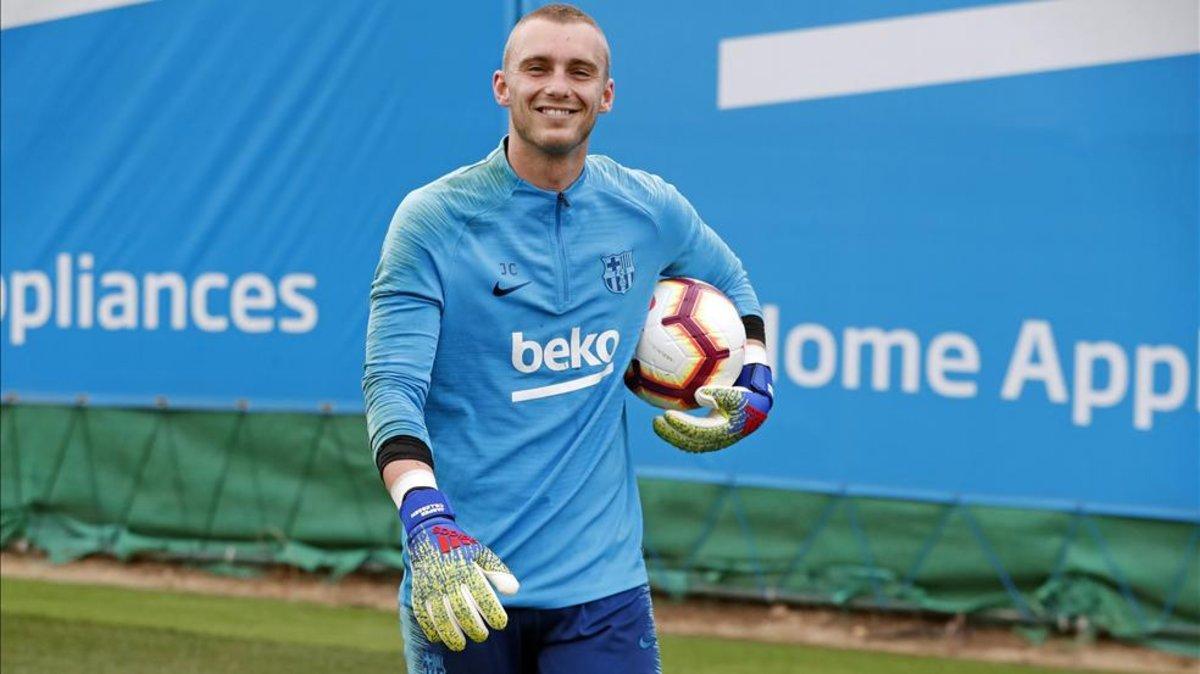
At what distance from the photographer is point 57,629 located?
760 centimetres

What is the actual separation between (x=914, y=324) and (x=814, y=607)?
4.30 feet

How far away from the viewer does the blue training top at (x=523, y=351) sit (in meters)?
3.67

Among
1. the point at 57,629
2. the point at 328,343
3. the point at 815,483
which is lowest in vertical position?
the point at 57,629

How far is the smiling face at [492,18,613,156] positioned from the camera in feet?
12.2

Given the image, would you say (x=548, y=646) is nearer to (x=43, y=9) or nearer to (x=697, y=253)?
(x=697, y=253)

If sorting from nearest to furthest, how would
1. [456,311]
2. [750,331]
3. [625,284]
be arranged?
[456,311], [625,284], [750,331]

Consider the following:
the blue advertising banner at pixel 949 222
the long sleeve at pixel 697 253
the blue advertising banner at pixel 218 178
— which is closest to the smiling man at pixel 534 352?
the long sleeve at pixel 697 253

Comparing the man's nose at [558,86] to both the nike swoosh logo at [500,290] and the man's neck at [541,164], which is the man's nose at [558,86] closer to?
the man's neck at [541,164]

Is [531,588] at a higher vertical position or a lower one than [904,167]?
lower

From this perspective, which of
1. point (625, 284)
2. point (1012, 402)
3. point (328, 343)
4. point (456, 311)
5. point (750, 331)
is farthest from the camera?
point (328, 343)

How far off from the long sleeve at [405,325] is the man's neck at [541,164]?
0.22 m

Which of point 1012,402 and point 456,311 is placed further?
point 1012,402

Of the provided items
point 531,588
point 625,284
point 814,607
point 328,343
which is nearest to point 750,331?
point 625,284

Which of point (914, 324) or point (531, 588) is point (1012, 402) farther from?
point (531, 588)
